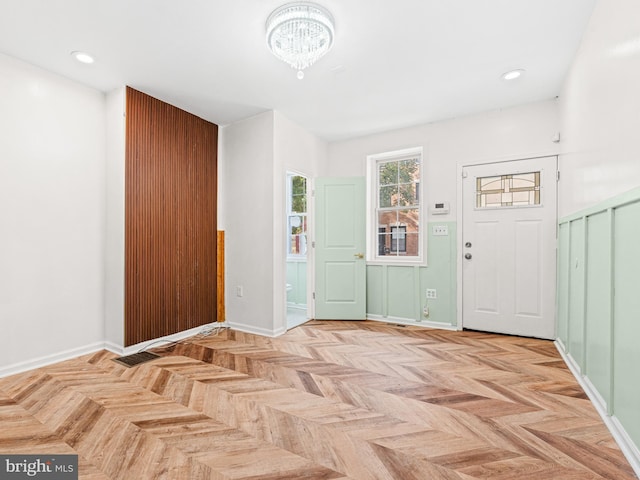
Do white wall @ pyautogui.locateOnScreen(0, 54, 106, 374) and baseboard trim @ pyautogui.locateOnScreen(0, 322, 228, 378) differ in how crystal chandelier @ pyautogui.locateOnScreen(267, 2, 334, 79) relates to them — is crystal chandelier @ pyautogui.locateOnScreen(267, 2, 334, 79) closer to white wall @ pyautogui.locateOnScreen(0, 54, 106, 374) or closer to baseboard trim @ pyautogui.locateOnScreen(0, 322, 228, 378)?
white wall @ pyautogui.locateOnScreen(0, 54, 106, 374)

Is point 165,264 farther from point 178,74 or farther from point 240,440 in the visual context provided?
point 240,440

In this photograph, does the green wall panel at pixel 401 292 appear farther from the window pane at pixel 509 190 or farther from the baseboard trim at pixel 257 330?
the baseboard trim at pixel 257 330

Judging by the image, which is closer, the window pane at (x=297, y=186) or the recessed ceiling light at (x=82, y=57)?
the recessed ceiling light at (x=82, y=57)

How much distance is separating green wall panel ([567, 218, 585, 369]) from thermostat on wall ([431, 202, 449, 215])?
55.0 inches

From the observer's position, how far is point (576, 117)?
8.54ft

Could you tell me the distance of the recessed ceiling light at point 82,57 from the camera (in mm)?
2531

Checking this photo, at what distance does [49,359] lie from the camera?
2.72 meters

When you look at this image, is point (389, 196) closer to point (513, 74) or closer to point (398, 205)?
point (398, 205)

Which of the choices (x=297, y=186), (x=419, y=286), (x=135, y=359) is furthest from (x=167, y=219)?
(x=419, y=286)

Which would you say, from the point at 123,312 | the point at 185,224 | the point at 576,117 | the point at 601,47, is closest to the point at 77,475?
the point at 123,312

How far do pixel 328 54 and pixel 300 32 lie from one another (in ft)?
A: 1.73

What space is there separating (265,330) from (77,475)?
228 centimetres

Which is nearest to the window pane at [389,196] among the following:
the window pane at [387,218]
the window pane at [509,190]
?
the window pane at [387,218]

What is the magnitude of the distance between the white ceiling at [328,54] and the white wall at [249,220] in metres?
0.39
